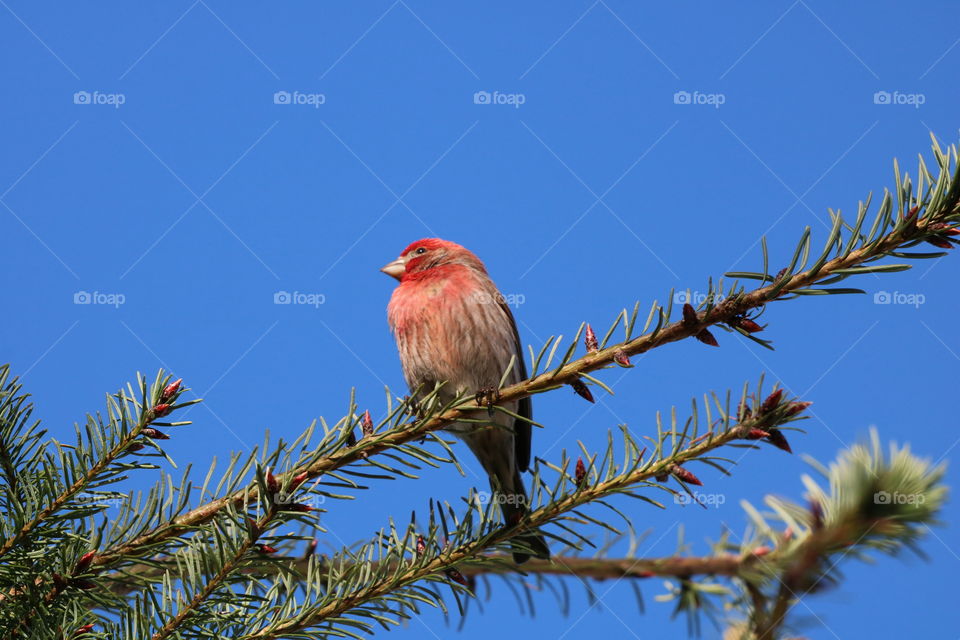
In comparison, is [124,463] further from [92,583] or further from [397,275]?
[397,275]

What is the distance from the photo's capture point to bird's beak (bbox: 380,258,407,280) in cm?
642

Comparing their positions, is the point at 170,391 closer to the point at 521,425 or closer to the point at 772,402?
the point at 772,402

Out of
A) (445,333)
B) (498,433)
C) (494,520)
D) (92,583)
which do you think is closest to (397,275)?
(445,333)

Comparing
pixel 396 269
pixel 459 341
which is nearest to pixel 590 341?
pixel 459 341

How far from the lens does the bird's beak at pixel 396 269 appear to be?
21.1ft

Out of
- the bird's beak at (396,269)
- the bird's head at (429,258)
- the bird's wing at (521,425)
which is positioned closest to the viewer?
the bird's wing at (521,425)

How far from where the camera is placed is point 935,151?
2279 millimetres

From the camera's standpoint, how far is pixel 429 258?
249 inches

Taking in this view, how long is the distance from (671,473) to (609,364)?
40cm

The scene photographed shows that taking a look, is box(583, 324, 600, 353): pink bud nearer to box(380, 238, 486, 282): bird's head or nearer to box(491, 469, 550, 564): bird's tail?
box(491, 469, 550, 564): bird's tail

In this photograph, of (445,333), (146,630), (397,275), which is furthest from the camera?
(397,275)

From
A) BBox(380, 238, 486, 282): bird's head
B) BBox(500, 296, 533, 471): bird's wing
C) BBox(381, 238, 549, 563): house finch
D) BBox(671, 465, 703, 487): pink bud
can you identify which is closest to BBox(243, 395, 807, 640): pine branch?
BBox(671, 465, 703, 487): pink bud

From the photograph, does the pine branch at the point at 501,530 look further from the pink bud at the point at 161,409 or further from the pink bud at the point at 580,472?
the pink bud at the point at 161,409

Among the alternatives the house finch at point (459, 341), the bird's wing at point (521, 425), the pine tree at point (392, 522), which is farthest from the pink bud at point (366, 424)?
the bird's wing at point (521, 425)
